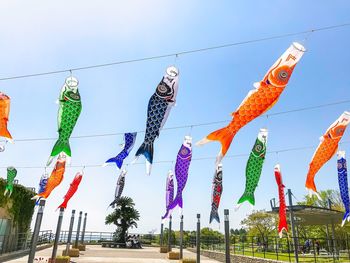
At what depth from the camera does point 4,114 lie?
7.14 metres

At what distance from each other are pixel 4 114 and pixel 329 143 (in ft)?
28.6

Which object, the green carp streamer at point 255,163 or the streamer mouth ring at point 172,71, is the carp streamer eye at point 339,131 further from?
the streamer mouth ring at point 172,71

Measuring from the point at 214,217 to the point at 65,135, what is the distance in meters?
6.43

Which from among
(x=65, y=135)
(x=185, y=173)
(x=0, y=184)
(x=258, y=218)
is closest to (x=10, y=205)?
(x=0, y=184)

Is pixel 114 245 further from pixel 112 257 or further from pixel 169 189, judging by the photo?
pixel 169 189

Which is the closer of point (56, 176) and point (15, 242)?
point (56, 176)

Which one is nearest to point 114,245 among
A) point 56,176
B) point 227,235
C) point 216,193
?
point 216,193

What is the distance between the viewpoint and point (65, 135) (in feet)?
23.2

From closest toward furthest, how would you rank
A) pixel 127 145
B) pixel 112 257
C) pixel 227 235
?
1. pixel 227 235
2. pixel 127 145
3. pixel 112 257

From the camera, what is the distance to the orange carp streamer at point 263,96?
610 cm

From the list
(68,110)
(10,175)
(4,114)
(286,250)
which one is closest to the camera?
(4,114)

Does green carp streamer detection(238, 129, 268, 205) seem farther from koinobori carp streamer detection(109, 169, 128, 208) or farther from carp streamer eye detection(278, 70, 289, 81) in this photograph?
koinobori carp streamer detection(109, 169, 128, 208)

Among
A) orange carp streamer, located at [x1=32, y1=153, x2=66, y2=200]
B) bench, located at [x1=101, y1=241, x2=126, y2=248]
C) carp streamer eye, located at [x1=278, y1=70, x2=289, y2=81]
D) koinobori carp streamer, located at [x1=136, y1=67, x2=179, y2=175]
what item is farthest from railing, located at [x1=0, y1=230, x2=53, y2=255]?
carp streamer eye, located at [x1=278, y1=70, x2=289, y2=81]

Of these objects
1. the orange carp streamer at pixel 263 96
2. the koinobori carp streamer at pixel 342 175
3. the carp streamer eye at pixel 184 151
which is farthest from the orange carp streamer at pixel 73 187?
the koinobori carp streamer at pixel 342 175
